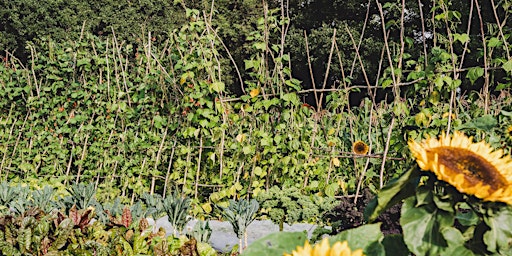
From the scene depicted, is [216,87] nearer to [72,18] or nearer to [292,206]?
[292,206]

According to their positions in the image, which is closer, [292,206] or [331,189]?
[292,206]

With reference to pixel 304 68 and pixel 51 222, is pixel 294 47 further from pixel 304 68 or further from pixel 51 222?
pixel 51 222

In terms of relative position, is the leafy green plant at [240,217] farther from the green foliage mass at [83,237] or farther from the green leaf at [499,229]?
the green leaf at [499,229]

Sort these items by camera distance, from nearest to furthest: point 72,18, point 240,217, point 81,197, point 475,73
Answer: point 240,217
point 81,197
point 475,73
point 72,18

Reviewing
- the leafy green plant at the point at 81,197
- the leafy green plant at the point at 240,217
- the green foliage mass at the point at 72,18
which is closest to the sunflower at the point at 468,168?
the leafy green plant at the point at 240,217

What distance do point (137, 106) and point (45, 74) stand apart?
1.42 m

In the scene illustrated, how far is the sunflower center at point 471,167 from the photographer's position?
924mm

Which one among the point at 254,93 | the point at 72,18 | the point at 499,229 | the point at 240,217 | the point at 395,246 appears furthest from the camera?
the point at 72,18

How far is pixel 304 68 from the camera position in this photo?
68.3 feet

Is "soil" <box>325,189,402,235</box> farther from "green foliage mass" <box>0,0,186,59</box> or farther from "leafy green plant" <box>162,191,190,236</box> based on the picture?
"green foliage mass" <box>0,0,186,59</box>

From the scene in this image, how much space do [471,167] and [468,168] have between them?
10mm

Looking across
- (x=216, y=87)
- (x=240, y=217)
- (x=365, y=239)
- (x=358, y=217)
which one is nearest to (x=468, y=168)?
(x=365, y=239)

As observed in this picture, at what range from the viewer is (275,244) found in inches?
36.5

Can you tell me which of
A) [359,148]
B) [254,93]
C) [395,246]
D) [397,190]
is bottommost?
[359,148]
